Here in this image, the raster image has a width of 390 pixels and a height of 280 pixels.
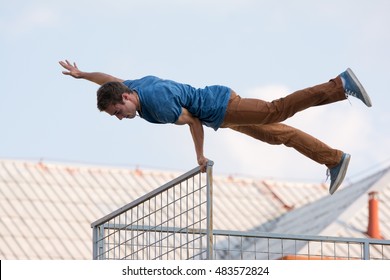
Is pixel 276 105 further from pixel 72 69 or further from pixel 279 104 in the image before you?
pixel 72 69

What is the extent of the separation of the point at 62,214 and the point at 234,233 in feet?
79.3

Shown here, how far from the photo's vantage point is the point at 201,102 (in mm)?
13969

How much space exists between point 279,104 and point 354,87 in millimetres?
683

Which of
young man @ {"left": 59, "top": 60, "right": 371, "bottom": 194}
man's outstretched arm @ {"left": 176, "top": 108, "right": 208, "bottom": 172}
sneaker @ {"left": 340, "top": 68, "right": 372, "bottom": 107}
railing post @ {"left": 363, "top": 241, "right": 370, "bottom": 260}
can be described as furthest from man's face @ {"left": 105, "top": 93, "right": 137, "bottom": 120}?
railing post @ {"left": 363, "top": 241, "right": 370, "bottom": 260}

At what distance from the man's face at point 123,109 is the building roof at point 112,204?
2019 centimetres

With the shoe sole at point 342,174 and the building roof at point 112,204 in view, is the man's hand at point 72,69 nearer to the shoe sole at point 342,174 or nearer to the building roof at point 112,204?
the shoe sole at point 342,174

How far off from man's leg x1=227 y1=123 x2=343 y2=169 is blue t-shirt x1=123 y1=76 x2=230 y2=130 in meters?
0.70

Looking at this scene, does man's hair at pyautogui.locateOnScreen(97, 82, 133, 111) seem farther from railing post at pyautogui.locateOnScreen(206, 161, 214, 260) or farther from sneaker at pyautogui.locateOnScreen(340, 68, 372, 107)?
sneaker at pyautogui.locateOnScreen(340, 68, 372, 107)

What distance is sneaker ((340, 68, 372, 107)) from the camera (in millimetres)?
13867

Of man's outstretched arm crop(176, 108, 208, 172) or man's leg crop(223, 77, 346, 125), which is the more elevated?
man's leg crop(223, 77, 346, 125)

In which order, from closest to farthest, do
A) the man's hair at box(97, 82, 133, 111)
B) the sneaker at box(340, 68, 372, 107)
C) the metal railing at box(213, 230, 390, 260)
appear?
the man's hair at box(97, 82, 133, 111) → the sneaker at box(340, 68, 372, 107) → the metal railing at box(213, 230, 390, 260)

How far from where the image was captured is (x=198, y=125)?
14.0 m

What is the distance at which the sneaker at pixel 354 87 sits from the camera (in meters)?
13.9
